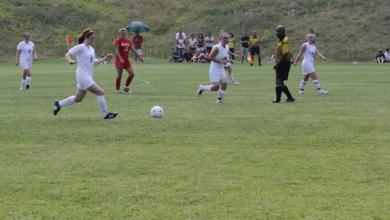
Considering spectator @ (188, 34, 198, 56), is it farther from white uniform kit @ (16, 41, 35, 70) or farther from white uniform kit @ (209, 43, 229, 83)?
white uniform kit @ (209, 43, 229, 83)

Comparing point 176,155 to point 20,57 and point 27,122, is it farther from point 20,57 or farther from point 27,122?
point 20,57

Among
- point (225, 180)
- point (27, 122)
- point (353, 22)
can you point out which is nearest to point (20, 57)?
point (27, 122)

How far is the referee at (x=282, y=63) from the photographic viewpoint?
21078 millimetres

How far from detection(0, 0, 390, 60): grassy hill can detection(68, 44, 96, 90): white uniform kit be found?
38.7 metres

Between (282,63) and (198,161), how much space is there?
10230mm

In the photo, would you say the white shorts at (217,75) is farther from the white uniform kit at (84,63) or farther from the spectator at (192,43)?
the spectator at (192,43)

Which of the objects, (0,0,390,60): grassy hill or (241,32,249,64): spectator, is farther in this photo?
(0,0,390,60): grassy hill

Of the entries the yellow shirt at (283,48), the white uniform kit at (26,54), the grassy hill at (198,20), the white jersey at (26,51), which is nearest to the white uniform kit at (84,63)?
the yellow shirt at (283,48)

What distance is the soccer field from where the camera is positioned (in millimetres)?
8570

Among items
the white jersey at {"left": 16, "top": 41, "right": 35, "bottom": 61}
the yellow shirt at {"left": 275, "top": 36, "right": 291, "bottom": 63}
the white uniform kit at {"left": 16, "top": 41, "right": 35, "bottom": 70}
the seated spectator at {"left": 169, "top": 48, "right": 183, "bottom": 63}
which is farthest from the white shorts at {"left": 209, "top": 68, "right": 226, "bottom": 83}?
the seated spectator at {"left": 169, "top": 48, "right": 183, "bottom": 63}

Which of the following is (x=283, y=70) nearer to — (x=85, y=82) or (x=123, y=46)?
(x=85, y=82)

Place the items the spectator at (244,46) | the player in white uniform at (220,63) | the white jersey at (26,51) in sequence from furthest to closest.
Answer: the spectator at (244,46) < the white jersey at (26,51) < the player in white uniform at (220,63)

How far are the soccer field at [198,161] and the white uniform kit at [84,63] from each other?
0.77 metres

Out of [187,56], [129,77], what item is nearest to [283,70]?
[129,77]
